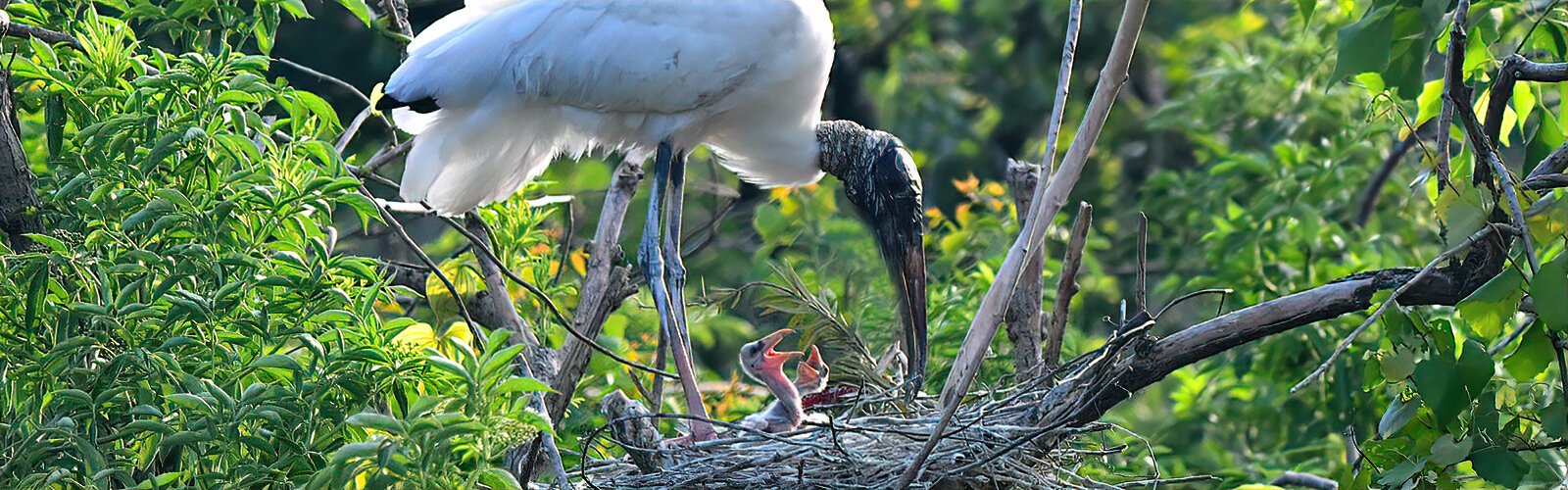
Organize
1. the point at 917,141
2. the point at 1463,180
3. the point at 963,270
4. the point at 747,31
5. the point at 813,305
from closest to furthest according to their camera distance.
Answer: the point at 1463,180
the point at 813,305
the point at 747,31
the point at 963,270
the point at 917,141

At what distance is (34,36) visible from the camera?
8.77 feet

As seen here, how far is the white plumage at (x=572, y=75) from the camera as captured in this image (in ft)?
12.6

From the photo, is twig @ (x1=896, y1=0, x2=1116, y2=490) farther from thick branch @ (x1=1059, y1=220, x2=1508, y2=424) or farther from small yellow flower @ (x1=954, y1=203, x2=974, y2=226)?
small yellow flower @ (x1=954, y1=203, x2=974, y2=226)

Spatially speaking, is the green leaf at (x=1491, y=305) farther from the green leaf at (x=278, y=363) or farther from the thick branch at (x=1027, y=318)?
the green leaf at (x=278, y=363)

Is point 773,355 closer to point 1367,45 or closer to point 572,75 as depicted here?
point 572,75

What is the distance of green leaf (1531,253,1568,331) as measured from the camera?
198 centimetres

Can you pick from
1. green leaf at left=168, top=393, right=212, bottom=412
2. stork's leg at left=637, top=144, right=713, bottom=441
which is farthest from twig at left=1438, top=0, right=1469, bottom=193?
stork's leg at left=637, top=144, right=713, bottom=441

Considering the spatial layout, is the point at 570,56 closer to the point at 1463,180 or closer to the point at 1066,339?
the point at 1066,339

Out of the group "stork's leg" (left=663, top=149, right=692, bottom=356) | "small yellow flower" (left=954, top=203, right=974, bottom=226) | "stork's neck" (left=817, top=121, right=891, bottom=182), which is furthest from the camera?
"small yellow flower" (left=954, top=203, right=974, bottom=226)

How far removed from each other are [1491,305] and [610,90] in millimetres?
2267

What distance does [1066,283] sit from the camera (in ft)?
10.7

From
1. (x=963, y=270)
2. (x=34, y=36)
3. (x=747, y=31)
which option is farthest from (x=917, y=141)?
(x=34, y=36)

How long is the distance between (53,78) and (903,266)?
2362mm

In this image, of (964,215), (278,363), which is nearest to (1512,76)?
(278,363)
